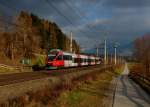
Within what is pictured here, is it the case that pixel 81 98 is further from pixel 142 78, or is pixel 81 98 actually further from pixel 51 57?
pixel 51 57

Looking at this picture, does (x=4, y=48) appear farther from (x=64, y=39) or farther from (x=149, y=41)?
(x=64, y=39)

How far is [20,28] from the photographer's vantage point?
7112 centimetres

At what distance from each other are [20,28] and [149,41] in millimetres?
32916

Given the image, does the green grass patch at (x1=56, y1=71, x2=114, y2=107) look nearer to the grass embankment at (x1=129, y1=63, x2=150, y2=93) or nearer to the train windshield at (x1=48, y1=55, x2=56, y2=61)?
the grass embankment at (x1=129, y1=63, x2=150, y2=93)

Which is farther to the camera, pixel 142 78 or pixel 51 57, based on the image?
pixel 51 57

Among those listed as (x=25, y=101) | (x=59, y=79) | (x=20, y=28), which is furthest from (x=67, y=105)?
(x=20, y=28)

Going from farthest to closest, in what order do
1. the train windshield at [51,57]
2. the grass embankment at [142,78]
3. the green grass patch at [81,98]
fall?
the train windshield at [51,57]
the grass embankment at [142,78]
the green grass patch at [81,98]

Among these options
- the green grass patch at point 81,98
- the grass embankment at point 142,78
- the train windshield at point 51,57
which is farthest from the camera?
the train windshield at point 51,57

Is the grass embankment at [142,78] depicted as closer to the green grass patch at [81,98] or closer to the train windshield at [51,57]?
the green grass patch at [81,98]

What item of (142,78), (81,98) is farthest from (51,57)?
(81,98)

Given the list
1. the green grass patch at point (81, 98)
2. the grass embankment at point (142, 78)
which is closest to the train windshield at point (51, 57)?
the grass embankment at point (142, 78)

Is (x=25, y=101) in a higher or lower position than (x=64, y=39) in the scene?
lower

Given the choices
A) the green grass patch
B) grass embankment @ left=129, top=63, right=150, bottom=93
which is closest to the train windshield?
grass embankment @ left=129, top=63, right=150, bottom=93

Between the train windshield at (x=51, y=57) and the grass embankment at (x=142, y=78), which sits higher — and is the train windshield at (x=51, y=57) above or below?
above
